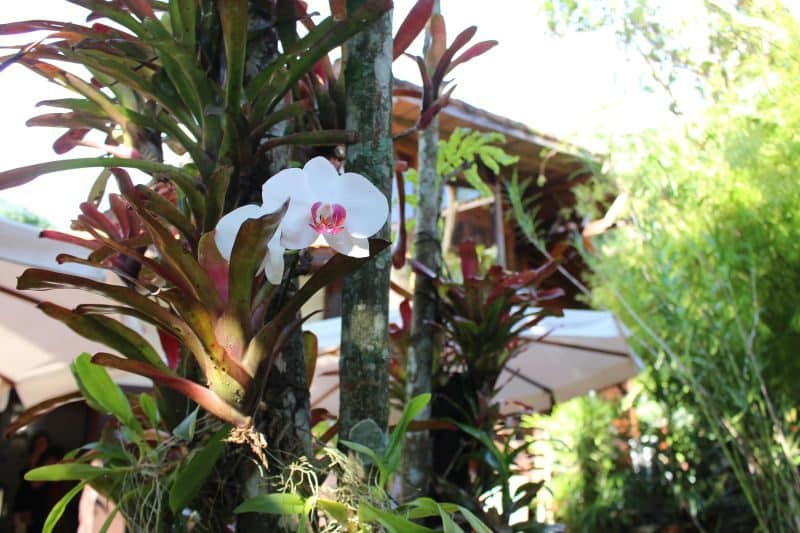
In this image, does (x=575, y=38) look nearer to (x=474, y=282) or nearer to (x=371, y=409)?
(x=474, y=282)

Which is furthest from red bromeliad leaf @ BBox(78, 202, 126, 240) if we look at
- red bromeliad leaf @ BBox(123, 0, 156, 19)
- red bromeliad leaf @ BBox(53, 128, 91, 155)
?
red bromeliad leaf @ BBox(123, 0, 156, 19)

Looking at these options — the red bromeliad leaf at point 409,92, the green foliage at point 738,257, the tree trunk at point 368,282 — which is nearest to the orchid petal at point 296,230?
the tree trunk at point 368,282

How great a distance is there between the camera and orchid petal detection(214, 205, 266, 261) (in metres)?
0.75

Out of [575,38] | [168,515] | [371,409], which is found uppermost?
[575,38]

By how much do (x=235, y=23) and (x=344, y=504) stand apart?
596 millimetres

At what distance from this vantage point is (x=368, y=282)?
1016mm

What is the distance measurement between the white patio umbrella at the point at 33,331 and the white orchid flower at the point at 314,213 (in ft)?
5.60

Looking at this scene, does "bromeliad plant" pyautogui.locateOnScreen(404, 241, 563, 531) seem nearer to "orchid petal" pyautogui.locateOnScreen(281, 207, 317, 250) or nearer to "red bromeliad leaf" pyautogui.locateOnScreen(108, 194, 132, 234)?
"red bromeliad leaf" pyautogui.locateOnScreen(108, 194, 132, 234)

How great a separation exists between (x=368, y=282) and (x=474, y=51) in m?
0.53

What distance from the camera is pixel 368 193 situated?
79 centimetres

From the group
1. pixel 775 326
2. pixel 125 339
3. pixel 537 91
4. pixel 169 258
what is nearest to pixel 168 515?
pixel 125 339

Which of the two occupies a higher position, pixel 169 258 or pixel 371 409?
pixel 169 258

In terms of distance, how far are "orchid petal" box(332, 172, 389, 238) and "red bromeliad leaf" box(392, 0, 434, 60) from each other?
17.8 inches

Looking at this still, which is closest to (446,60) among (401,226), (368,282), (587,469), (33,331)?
(401,226)
